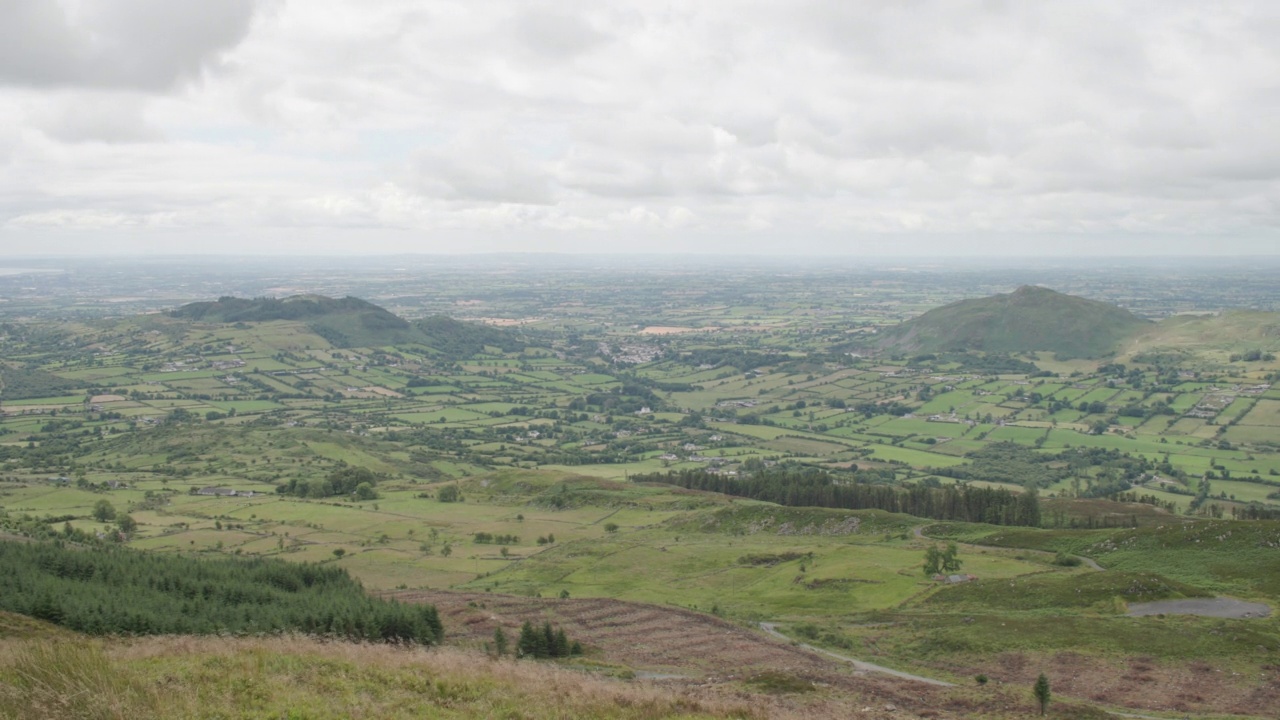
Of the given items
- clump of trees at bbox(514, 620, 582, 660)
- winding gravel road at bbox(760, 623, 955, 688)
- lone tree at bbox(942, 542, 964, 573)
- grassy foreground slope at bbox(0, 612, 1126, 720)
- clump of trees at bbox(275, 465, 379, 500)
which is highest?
grassy foreground slope at bbox(0, 612, 1126, 720)

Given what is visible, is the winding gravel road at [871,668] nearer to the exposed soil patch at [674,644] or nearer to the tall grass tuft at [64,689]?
the exposed soil patch at [674,644]

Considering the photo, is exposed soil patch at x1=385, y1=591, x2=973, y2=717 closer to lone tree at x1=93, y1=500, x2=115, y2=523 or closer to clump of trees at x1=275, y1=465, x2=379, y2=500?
lone tree at x1=93, y1=500, x2=115, y2=523

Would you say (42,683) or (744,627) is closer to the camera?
(42,683)

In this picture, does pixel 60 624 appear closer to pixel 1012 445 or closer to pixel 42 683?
pixel 42 683

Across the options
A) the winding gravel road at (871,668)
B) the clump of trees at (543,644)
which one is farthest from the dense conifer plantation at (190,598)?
the winding gravel road at (871,668)

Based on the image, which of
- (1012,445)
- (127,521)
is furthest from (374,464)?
(1012,445)

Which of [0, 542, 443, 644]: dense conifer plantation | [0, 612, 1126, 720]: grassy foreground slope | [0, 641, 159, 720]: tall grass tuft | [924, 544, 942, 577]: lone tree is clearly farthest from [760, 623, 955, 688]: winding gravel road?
[0, 641, 159, 720]: tall grass tuft
